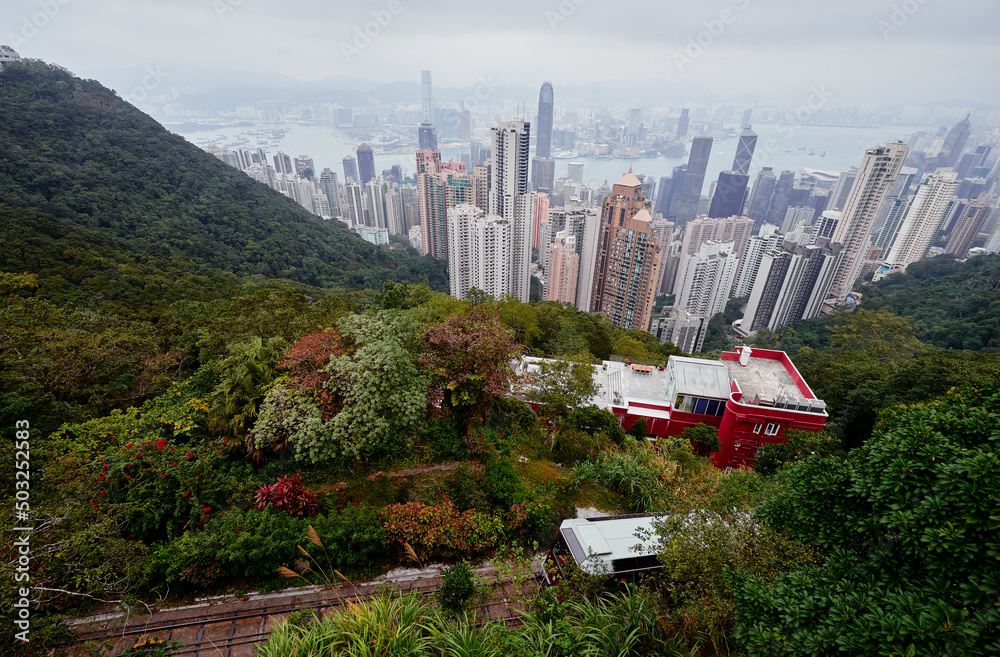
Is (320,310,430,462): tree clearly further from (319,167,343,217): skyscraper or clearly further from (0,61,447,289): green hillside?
(319,167,343,217): skyscraper

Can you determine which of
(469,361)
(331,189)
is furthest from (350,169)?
(469,361)

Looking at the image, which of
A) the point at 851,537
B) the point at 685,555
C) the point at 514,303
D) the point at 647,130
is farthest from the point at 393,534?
the point at 647,130

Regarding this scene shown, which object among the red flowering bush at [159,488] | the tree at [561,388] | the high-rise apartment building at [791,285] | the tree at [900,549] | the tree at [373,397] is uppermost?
the tree at [900,549]

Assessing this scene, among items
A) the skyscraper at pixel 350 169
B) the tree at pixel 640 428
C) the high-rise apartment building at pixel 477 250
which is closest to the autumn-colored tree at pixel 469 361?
the tree at pixel 640 428

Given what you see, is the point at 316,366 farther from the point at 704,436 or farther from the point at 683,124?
the point at 683,124

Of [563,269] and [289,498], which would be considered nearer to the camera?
[289,498]

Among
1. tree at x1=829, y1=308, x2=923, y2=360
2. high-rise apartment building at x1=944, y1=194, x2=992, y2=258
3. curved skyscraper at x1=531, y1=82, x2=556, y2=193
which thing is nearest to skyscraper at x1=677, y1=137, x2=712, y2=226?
curved skyscraper at x1=531, y1=82, x2=556, y2=193

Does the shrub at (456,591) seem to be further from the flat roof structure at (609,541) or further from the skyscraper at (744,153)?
the skyscraper at (744,153)
